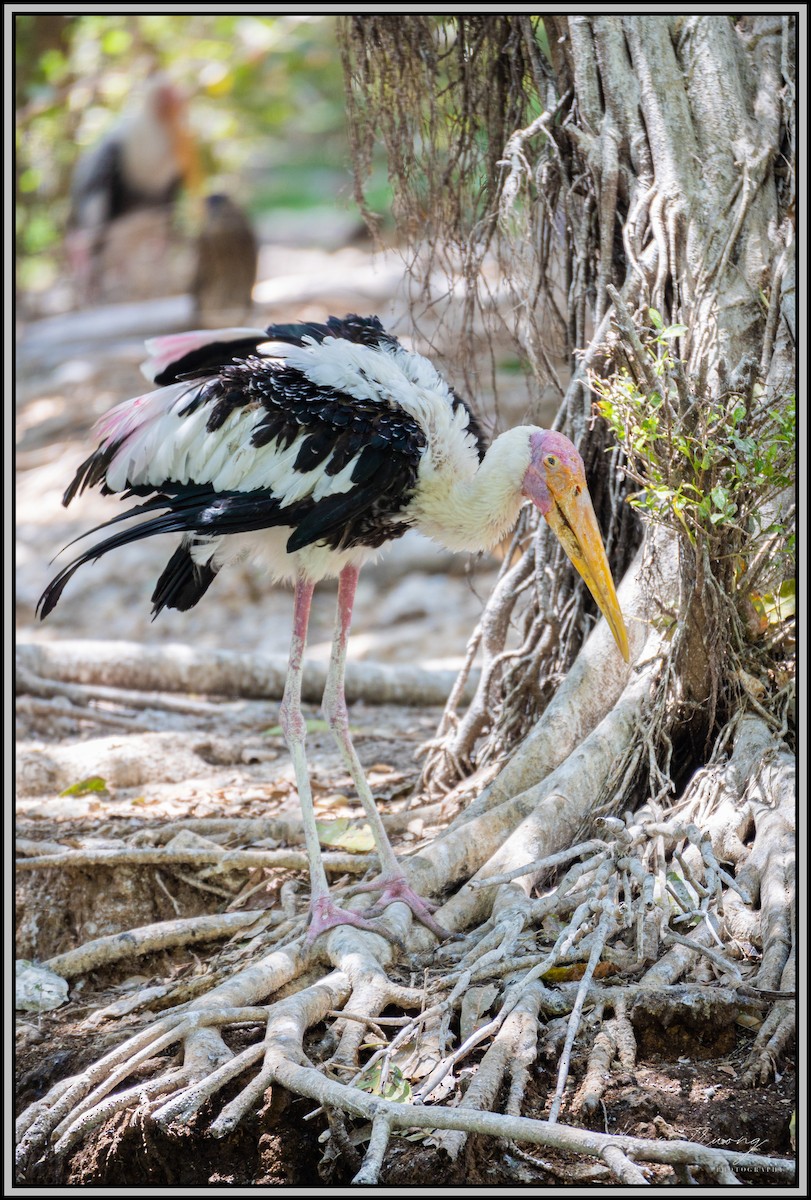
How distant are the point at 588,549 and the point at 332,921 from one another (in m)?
1.47

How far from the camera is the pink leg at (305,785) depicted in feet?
12.4

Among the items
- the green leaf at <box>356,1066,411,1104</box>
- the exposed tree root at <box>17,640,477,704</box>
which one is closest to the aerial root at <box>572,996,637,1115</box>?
the green leaf at <box>356,1066,411,1104</box>

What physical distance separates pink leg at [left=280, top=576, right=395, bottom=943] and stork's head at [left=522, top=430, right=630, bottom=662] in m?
0.86

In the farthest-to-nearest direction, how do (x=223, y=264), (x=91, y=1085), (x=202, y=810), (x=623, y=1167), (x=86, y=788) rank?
(x=223, y=264) < (x=86, y=788) < (x=202, y=810) < (x=91, y=1085) < (x=623, y=1167)

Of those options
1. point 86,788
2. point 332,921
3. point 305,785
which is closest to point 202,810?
point 86,788

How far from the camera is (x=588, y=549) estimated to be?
394 cm

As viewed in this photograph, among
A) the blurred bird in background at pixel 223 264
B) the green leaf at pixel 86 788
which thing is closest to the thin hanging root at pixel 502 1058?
the green leaf at pixel 86 788

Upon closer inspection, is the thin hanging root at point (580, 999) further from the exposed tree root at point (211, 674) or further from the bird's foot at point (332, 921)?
the exposed tree root at point (211, 674)

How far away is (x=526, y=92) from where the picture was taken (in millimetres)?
4770

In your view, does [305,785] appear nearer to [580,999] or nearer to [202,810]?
[202,810]

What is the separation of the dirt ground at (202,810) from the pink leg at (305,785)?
303mm

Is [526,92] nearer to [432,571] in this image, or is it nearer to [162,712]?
[162,712]

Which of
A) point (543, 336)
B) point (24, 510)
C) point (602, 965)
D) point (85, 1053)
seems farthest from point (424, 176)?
point (24, 510)

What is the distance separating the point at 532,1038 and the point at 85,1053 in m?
1.40
